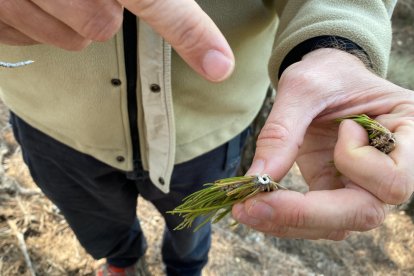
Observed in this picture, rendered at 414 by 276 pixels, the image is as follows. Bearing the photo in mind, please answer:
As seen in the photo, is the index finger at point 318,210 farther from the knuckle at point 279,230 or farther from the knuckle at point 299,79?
the knuckle at point 299,79

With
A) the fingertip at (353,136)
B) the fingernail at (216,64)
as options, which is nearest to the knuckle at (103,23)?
the fingernail at (216,64)

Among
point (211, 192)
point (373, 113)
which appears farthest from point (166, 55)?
point (373, 113)

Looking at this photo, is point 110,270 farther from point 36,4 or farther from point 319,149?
point 36,4

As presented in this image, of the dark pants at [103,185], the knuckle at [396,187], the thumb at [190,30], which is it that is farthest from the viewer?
the dark pants at [103,185]

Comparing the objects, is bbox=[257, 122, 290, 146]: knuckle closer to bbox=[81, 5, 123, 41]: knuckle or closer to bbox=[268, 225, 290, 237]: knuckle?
bbox=[268, 225, 290, 237]: knuckle

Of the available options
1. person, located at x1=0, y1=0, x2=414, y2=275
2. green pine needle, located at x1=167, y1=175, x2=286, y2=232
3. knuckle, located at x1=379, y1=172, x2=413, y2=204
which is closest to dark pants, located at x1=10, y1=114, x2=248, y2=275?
person, located at x1=0, y1=0, x2=414, y2=275

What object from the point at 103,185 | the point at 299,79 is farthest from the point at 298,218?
the point at 103,185
